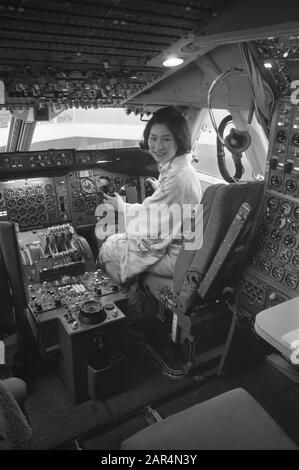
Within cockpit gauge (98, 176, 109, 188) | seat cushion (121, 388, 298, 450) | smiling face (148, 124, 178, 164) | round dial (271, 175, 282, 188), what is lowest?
seat cushion (121, 388, 298, 450)

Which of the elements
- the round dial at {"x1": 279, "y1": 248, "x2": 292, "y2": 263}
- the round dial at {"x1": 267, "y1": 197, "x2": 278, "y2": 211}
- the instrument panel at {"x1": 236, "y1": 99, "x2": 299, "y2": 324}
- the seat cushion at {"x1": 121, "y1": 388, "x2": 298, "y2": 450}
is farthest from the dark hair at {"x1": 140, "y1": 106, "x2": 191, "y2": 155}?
the seat cushion at {"x1": 121, "y1": 388, "x2": 298, "y2": 450}

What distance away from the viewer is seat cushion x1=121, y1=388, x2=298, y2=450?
117cm

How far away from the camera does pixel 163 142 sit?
2.59 metres

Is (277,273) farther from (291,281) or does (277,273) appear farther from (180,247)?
(180,247)

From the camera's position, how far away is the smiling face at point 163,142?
2.57m

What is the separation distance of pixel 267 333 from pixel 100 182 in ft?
8.26

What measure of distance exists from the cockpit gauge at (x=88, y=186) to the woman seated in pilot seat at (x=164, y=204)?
92 centimetres

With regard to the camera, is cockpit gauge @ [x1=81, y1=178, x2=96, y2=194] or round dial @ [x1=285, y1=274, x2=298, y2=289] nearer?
round dial @ [x1=285, y1=274, x2=298, y2=289]

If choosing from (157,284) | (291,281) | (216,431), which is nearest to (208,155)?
(157,284)

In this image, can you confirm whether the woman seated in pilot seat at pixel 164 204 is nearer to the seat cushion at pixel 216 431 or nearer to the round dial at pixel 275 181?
the round dial at pixel 275 181

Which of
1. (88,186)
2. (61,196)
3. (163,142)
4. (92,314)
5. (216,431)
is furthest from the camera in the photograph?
(88,186)

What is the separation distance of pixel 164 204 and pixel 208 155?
8.26 feet

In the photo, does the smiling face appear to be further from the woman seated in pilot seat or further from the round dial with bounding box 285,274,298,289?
the round dial with bounding box 285,274,298,289
